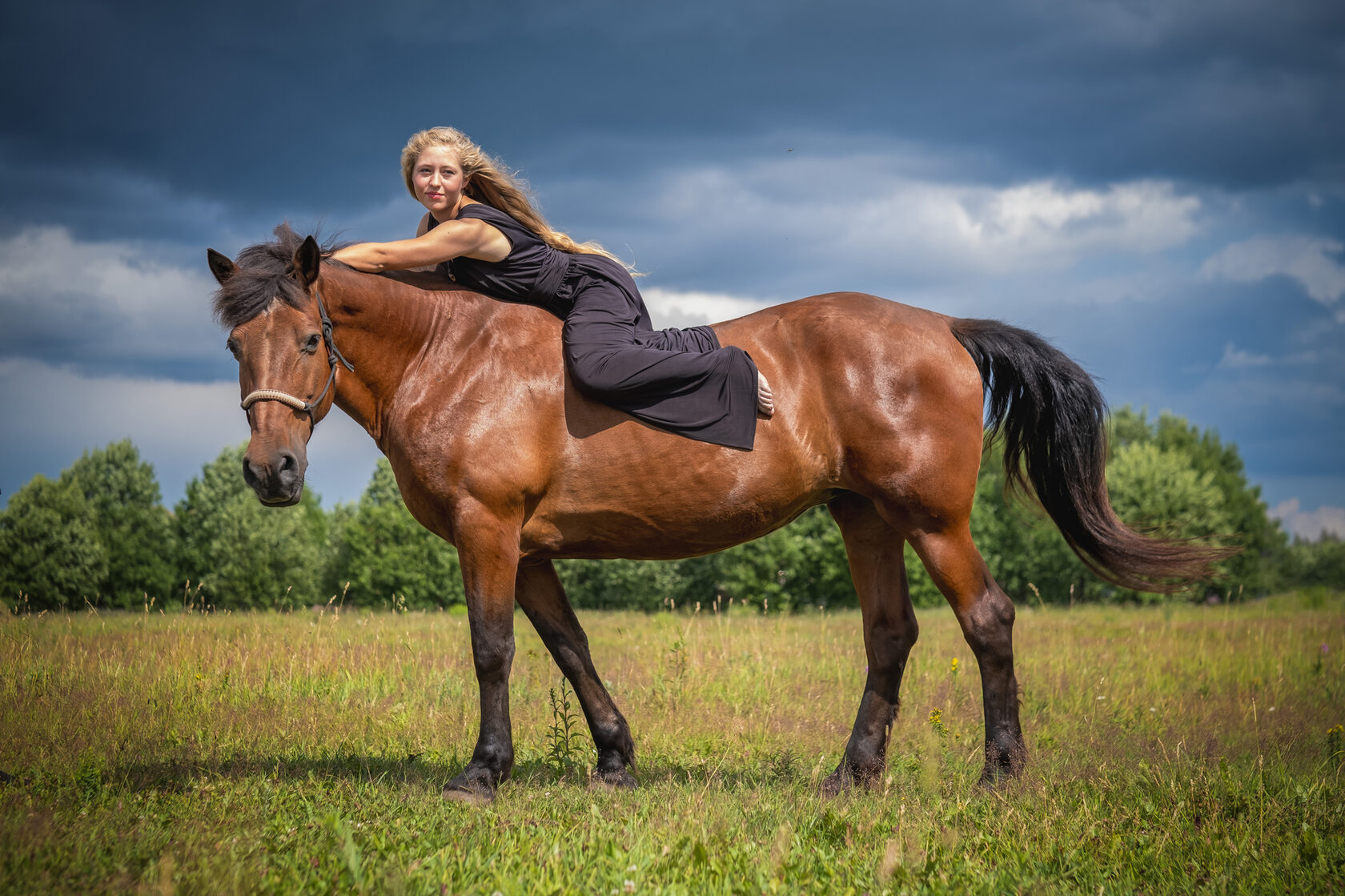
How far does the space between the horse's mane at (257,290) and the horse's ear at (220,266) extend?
0.04 m

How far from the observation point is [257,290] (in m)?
4.50

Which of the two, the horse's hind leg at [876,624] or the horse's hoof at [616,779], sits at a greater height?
the horse's hind leg at [876,624]

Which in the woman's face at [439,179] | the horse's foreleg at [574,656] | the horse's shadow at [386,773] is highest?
the woman's face at [439,179]

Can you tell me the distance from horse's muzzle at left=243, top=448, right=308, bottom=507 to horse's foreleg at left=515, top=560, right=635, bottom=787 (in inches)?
51.9

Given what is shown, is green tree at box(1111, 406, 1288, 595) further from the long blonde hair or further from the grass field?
the long blonde hair

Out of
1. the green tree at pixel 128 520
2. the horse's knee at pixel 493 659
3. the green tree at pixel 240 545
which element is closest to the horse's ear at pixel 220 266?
the horse's knee at pixel 493 659

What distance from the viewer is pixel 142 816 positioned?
4051 millimetres

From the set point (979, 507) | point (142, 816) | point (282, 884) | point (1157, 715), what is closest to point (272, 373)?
point (142, 816)

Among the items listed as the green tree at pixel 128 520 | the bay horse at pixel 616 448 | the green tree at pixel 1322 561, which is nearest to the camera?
the bay horse at pixel 616 448

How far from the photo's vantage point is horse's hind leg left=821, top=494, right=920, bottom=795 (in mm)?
5320

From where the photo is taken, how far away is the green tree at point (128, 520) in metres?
40.8

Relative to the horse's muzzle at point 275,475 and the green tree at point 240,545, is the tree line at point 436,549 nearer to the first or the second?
the green tree at point 240,545

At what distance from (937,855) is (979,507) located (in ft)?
133

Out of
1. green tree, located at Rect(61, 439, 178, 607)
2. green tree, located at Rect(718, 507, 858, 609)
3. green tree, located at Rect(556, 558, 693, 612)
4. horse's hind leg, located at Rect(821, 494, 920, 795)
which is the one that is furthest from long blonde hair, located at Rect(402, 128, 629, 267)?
green tree, located at Rect(61, 439, 178, 607)
